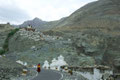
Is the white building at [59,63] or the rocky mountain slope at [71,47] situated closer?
the white building at [59,63]

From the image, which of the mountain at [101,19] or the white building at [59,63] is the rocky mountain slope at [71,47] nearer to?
the mountain at [101,19]

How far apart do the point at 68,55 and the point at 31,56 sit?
7.92 metres

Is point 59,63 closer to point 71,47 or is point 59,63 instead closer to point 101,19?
point 71,47

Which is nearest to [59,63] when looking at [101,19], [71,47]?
[71,47]

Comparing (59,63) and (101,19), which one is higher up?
(101,19)

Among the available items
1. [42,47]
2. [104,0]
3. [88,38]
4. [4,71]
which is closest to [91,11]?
[104,0]

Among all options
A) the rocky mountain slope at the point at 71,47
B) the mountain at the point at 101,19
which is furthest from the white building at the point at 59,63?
the mountain at the point at 101,19

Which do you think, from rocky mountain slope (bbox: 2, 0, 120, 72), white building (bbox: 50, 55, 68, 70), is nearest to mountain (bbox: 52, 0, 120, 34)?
rocky mountain slope (bbox: 2, 0, 120, 72)

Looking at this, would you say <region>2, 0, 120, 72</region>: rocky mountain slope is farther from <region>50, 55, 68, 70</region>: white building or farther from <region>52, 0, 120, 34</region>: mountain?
<region>50, 55, 68, 70</region>: white building

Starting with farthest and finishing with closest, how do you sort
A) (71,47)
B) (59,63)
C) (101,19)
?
(101,19)
(71,47)
(59,63)

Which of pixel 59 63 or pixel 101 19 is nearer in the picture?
pixel 59 63

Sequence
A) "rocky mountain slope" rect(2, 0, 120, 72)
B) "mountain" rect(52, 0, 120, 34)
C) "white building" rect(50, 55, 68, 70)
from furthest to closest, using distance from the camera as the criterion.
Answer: "mountain" rect(52, 0, 120, 34) → "rocky mountain slope" rect(2, 0, 120, 72) → "white building" rect(50, 55, 68, 70)

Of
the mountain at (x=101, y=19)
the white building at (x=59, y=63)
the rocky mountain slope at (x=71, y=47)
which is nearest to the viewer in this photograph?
the white building at (x=59, y=63)

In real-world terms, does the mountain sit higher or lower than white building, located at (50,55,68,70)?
higher
